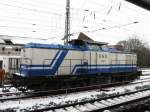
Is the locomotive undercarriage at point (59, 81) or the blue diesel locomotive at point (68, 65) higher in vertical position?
the blue diesel locomotive at point (68, 65)

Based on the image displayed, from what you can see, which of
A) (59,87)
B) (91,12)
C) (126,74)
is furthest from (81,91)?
(91,12)

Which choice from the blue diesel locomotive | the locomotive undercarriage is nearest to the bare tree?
the blue diesel locomotive

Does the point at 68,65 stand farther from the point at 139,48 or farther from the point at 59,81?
the point at 139,48

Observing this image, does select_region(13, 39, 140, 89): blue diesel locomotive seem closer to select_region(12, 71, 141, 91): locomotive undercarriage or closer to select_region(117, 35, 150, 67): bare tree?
select_region(12, 71, 141, 91): locomotive undercarriage

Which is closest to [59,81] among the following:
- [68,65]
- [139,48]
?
[68,65]

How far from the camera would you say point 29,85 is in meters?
13.6

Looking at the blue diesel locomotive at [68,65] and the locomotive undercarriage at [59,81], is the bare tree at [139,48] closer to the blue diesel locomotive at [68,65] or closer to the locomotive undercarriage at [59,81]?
the blue diesel locomotive at [68,65]

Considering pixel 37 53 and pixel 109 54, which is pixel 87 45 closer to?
pixel 109 54

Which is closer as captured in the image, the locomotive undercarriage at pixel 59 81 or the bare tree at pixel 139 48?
the locomotive undercarriage at pixel 59 81

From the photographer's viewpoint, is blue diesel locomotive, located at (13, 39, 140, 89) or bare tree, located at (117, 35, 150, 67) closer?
blue diesel locomotive, located at (13, 39, 140, 89)

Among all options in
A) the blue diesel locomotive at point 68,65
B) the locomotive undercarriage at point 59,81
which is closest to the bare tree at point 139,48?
the blue diesel locomotive at point 68,65

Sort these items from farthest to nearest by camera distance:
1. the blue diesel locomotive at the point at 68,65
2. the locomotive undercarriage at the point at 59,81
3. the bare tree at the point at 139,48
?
the bare tree at the point at 139,48 → the blue diesel locomotive at the point at 68,65 → the locomotive undercarriage at the point at 59,81

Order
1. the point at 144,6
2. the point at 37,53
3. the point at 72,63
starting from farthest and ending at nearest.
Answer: the point at 72,63 < the point at 37,53 < the point at 144,6

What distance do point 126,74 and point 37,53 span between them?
32.5 ft
